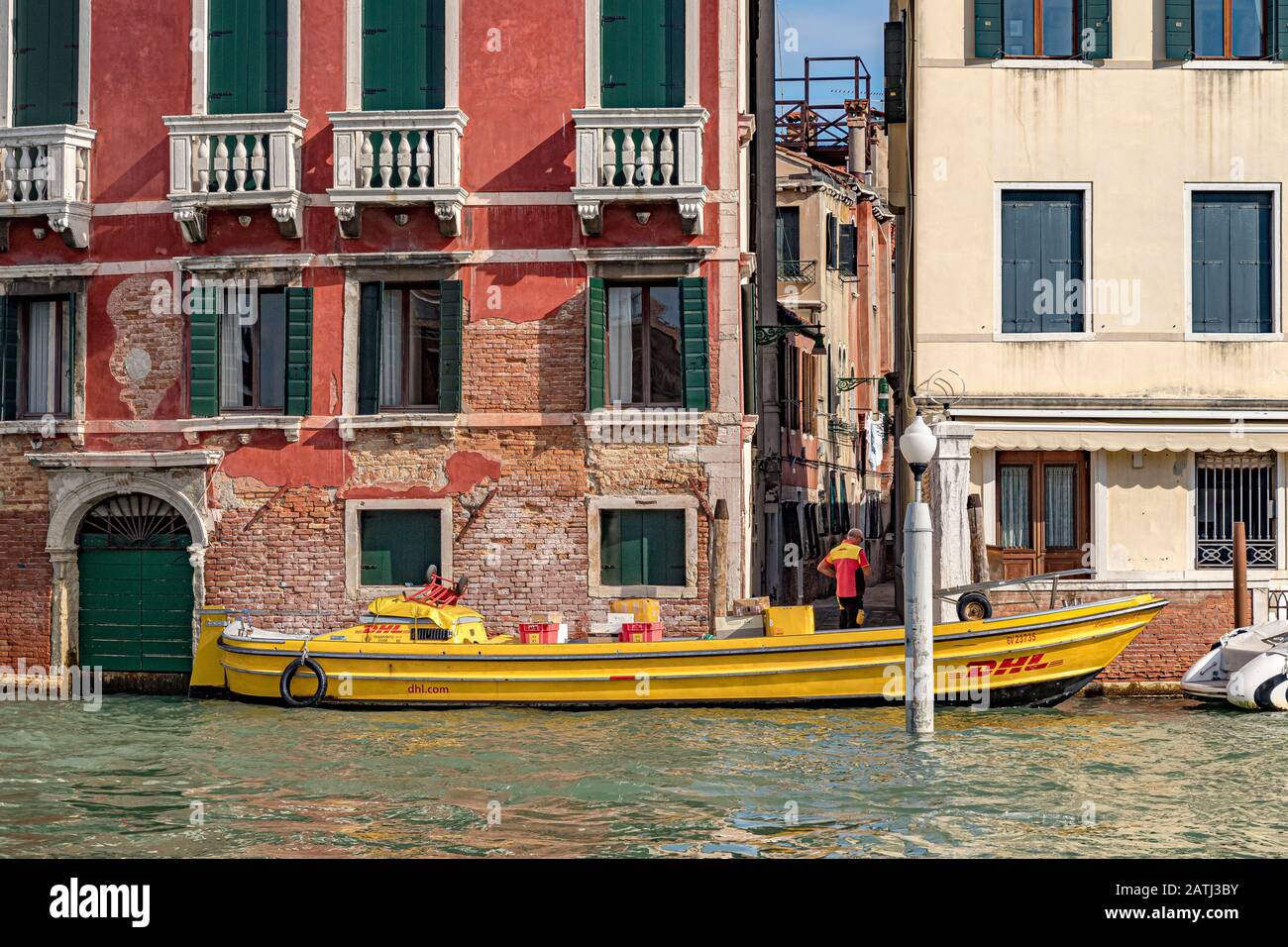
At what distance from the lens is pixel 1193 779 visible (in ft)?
41.9

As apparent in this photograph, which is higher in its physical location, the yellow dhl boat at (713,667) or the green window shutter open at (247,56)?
the green window shutter open at (247,56)

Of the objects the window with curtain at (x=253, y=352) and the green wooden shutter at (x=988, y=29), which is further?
the window with curtain at (x=253, y=352)

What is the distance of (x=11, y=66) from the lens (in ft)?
→ 65.6

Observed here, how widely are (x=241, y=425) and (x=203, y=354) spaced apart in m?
1.00

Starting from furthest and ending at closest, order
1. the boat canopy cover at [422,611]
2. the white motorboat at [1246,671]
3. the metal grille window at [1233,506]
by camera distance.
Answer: the metal grille window at [1233,506] → the boat canopy cover at [422,611] → the white motorboat at [1246,671]

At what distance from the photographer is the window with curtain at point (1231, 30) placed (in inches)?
736

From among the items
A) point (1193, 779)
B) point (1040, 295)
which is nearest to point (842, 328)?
point (1040, 295)

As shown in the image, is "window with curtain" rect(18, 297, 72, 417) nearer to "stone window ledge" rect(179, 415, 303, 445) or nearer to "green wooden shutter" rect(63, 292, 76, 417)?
"green wooden shutter" rect(63, 292, 76, 417)

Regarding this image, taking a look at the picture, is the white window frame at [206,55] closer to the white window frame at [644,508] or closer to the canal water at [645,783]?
the white window frame at [644,508]

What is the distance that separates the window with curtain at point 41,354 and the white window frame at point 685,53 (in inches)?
281

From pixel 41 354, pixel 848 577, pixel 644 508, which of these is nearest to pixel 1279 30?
pixel 848 577

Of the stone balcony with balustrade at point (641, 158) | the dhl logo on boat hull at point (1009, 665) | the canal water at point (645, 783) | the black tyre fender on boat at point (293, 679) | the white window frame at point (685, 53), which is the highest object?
the white window frame at point (685, 53)

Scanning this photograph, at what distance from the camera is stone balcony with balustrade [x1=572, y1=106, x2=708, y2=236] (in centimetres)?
1845

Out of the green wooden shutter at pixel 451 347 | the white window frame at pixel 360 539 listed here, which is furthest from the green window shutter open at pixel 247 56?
the white window frame at pixel 360 539
